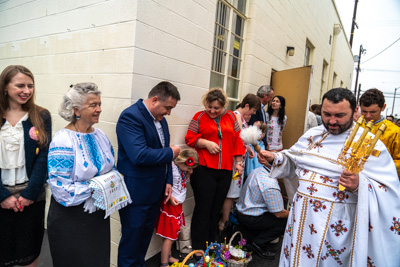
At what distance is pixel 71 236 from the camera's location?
1772 millimetres

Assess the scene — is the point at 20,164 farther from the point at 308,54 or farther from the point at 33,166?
the point at 308,54

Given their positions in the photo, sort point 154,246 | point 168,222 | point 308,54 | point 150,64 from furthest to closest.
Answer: point 308,54
point 154,246
point 168,222
point 150,64

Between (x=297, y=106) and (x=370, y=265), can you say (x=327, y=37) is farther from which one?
(x=370, y=265)

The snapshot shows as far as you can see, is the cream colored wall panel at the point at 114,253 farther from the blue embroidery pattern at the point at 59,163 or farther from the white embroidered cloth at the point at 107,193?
the blue embroidery pattern at the point at 59,163

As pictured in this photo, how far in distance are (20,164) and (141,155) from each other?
0.90m

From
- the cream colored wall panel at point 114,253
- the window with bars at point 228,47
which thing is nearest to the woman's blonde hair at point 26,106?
the cream colored wall panel at point 114,253

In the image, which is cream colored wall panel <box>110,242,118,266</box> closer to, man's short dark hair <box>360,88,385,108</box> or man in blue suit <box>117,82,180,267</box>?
man in blue suit <box>117,82,180,267</box>

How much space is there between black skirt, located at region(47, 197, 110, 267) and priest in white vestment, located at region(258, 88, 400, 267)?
61.6 inches

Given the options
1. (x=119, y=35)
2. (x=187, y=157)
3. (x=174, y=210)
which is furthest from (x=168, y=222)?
(x=119, y=35)

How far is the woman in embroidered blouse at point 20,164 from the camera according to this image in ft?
6.12

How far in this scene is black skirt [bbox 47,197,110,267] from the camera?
1765 mm

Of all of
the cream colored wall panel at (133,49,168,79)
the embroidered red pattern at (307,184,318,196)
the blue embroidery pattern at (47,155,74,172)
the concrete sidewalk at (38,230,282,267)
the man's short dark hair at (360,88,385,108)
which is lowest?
the concrete sidewalk at (38,230,282,267)

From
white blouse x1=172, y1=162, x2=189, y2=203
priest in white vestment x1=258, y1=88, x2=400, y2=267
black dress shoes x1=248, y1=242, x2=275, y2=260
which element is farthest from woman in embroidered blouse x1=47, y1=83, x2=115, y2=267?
black dress shoes x1=248, y1=242, x2=275, y2=260

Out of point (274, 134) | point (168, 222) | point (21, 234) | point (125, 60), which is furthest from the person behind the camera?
point (274, 134)
